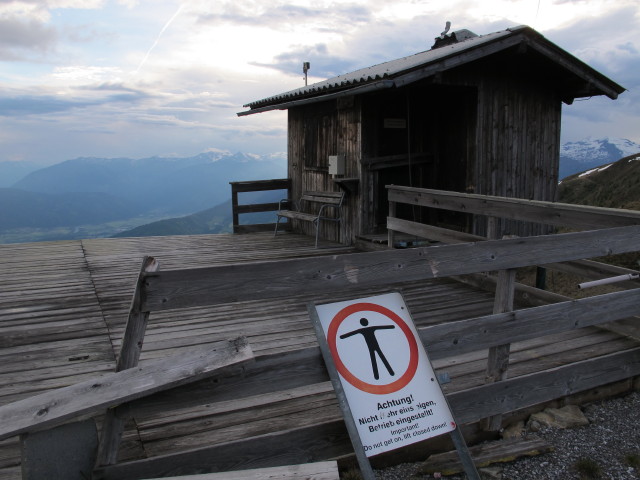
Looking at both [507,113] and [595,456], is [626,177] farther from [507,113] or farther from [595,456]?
[595,456]

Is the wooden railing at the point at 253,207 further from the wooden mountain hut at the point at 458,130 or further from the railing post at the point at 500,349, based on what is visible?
the railing post at the point at 500,349

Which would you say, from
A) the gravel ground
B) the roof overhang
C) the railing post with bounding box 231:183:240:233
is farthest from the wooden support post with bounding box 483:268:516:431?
the railing post with bounding box 231:183:240:233

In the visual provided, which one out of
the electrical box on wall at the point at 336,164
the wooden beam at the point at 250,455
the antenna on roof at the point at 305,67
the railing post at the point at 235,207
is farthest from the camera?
the antenna on roof at the point at 305,67

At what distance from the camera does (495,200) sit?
5.61 metres

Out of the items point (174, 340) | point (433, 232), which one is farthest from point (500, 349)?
point (433, 232)

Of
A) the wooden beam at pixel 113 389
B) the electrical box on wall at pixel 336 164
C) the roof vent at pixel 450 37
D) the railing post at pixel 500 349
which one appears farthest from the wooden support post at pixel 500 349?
the roof vent at pixel 450 37

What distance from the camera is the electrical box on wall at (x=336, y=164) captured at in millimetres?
9102

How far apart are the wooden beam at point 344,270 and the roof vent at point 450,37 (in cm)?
880

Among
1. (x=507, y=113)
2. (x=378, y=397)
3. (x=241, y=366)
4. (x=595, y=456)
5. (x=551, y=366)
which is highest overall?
(x=507, y=113)

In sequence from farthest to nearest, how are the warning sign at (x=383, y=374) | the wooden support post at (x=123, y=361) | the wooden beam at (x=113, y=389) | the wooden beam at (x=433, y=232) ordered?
the wooden beam at (x=433, y=232)
the warning sign at (x=383, y=374)
the wooden support post at (x=123, y=361)
the wooden beam at (x=113, y=389)

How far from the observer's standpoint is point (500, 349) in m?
3.46

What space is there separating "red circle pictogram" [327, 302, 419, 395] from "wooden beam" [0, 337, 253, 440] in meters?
0.47

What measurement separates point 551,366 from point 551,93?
23.2 ft

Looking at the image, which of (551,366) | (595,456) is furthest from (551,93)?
(595,456)
